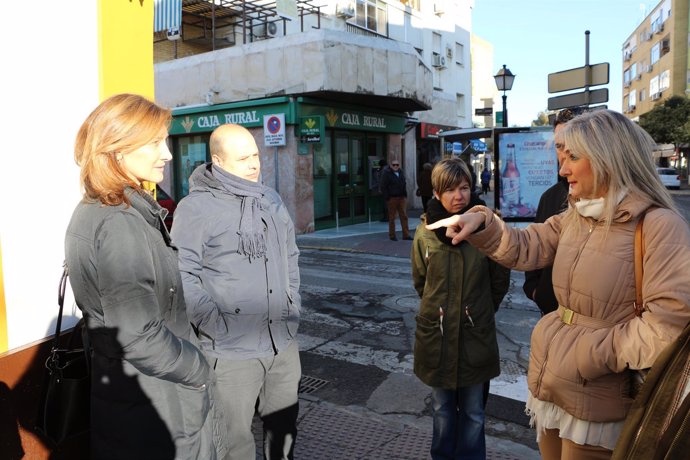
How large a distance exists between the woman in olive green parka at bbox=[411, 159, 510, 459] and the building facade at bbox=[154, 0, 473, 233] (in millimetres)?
11369

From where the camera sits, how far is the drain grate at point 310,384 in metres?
4.36

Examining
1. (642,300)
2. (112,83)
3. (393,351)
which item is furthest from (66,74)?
(393,351)

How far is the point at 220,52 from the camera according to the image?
622 inches

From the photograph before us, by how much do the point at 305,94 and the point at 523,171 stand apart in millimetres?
6410

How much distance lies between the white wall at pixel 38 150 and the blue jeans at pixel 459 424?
6.41 feet

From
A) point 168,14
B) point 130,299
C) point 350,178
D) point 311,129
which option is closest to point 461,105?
point 350,178

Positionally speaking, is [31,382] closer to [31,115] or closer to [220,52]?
[31,115]

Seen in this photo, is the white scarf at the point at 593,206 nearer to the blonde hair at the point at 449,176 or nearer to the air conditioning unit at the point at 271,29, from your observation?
the blonde hair at the point at 449,176

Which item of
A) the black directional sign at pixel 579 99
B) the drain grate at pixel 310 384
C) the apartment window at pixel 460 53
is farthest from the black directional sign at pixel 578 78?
the apartment window at pixel 460 53

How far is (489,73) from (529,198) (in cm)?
3815

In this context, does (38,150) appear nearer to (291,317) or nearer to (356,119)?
(291,317)

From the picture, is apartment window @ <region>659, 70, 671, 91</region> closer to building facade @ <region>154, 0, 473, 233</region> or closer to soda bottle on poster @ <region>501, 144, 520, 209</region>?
building facade @ <region>154, 0, 473, 233</region>

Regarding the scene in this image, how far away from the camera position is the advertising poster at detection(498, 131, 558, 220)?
10.2 m

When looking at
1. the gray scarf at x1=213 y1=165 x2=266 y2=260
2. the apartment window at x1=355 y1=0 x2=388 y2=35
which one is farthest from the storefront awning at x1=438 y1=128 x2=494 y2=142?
the gray scarf at x1=213 y1=165 x2=266 y2=260
